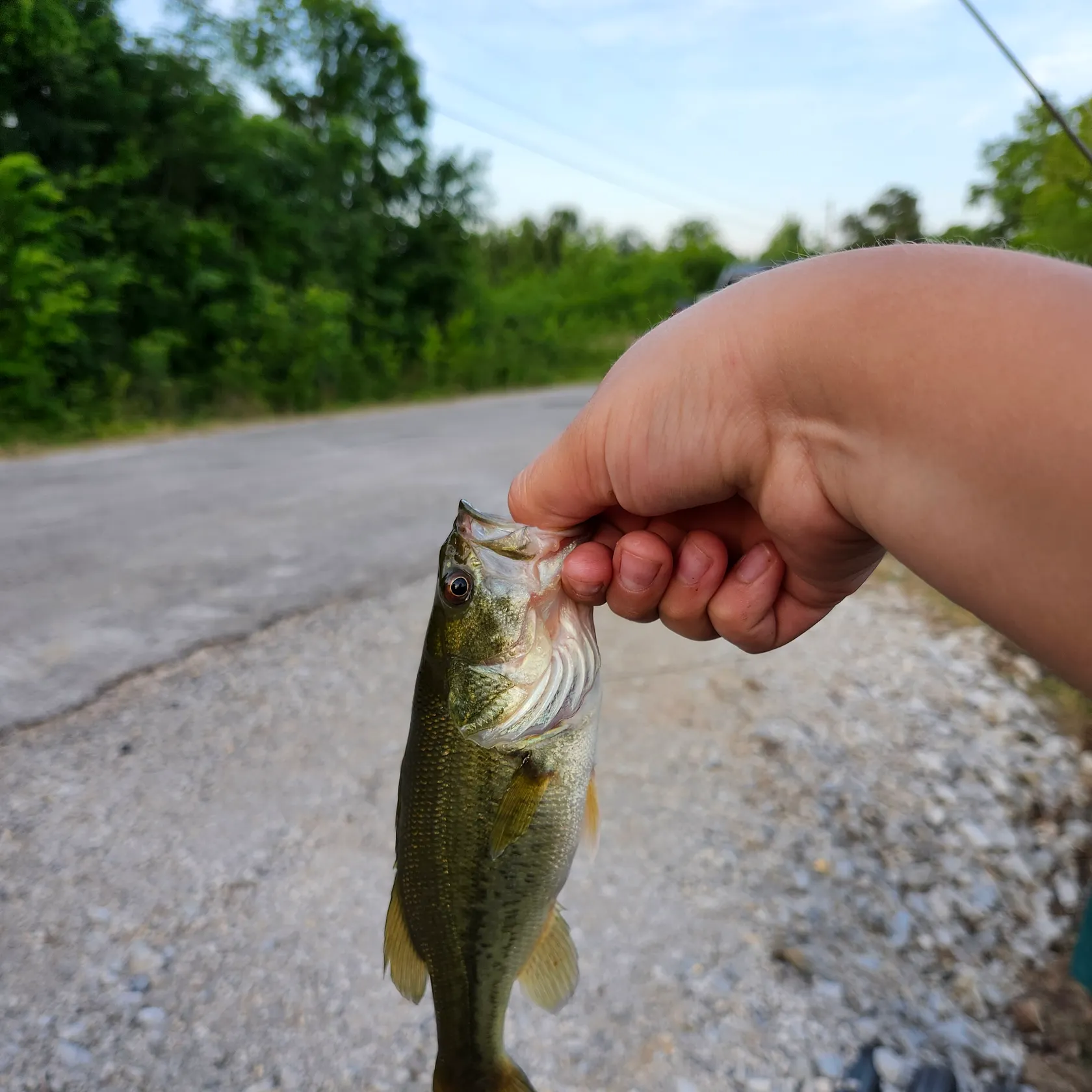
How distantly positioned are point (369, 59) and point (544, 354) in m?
9.09

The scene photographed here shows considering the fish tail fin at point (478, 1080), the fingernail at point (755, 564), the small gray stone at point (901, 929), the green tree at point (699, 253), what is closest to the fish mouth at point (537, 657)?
the fingernail at point (755, 564)

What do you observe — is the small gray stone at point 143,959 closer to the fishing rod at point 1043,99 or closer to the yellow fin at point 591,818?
the yellow fin at point 591,818

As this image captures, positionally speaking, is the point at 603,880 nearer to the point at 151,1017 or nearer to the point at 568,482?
the point at 151,1017

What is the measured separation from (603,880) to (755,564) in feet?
5.74

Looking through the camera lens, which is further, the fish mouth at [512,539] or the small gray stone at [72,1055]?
the small gray stone at [72,1055]

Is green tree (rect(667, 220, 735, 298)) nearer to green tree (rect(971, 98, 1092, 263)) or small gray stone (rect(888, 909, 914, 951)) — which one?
green tree (rect(971, 98, 1092, 263))

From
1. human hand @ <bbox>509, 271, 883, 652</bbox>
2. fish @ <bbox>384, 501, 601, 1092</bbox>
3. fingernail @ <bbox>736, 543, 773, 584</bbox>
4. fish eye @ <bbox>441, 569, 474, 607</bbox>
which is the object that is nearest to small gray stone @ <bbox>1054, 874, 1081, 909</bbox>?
human hand @ <bbox>509, 271, 883, 652</bbox>

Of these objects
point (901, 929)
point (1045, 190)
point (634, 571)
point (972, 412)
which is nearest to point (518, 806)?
point (634, 571)

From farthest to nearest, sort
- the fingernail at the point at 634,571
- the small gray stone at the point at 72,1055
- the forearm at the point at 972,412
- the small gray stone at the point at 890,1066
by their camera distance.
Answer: the small gray stone at the point at 890,1066 < the small gray stone at the point at 72,1055 < the fingernail at the point at 634,571 < the forearm at the point at 972,412

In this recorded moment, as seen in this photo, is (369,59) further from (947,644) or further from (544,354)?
(947,644)

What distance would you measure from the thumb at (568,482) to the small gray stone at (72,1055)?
192cm

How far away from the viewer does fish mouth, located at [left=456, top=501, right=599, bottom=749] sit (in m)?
1.76

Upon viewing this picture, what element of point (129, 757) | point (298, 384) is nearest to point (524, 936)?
point (129, 757)

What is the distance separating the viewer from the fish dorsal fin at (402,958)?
72.7 inches
